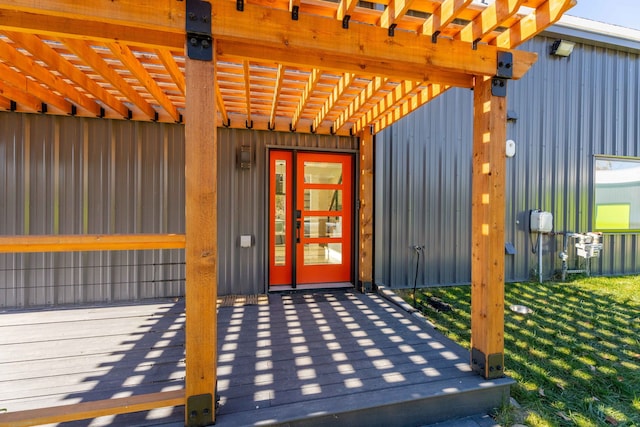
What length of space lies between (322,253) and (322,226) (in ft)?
1.29

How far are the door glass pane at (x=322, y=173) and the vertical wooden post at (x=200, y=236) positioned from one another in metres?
2.64

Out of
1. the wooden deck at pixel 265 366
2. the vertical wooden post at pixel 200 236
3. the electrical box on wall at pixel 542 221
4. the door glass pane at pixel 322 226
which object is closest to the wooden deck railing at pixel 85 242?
the vertical wooden post at pixel 200 236

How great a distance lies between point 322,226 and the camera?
4.30 m

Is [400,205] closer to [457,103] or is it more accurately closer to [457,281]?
[457,281]

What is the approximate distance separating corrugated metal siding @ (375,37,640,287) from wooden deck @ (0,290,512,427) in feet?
5.72

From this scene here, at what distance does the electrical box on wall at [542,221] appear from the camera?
511 centimetres

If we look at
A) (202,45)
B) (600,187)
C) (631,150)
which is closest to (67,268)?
(202,45)

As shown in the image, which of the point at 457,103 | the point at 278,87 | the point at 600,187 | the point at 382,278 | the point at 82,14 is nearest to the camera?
the point at 82,14

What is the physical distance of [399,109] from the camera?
3.30m

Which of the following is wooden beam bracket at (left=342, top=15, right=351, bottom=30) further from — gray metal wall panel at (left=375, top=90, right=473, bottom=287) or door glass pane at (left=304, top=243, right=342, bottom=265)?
door glass pane at (left=304, top=243, right=342, bottom=265)

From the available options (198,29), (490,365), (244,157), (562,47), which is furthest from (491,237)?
(562,47)

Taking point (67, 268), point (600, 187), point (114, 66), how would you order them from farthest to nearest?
point (600, 187), point (67, 268), point (114, 66)

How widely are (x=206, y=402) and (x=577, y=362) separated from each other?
301 cm

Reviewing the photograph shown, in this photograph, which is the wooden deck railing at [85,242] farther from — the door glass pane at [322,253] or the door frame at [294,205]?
the door glass pane at [322,253]
